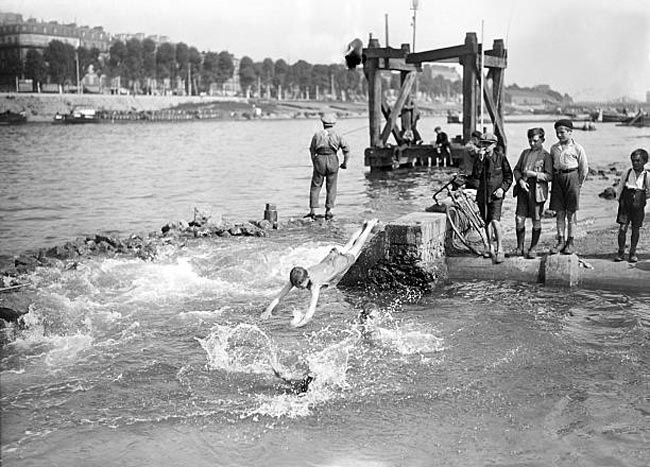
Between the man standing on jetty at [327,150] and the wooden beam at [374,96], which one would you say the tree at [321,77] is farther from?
the man standing on jetty at [327,150]

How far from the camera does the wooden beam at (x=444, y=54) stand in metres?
25.5

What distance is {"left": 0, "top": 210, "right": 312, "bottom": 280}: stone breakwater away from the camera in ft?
44.8

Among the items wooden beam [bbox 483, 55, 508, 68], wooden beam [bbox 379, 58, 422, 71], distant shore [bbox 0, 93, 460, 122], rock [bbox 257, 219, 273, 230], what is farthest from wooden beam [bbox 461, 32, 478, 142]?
distant shore [bbox 0, 93, 460, 122]

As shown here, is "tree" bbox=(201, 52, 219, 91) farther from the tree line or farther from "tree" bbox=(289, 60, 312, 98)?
"tree" bbox=(289, 60, 312, 98)

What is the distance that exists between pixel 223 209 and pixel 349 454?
56.4ft

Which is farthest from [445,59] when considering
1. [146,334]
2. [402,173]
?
[146,334]

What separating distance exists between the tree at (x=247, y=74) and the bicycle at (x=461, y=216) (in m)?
168

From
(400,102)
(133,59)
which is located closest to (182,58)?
(133,59)

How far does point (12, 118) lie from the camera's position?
9750cm

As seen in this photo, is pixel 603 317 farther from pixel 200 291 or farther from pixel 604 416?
pixel 200 291

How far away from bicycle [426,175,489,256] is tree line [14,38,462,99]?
3391 inches

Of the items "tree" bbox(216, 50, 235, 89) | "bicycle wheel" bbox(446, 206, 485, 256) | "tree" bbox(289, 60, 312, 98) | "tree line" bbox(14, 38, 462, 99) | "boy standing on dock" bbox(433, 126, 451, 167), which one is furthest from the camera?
"tree" bbox(289, 60, 312, 98)

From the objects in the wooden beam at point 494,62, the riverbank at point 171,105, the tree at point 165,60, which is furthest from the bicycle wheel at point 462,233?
the tree at point 165,60

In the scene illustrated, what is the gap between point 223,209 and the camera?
22906mm
